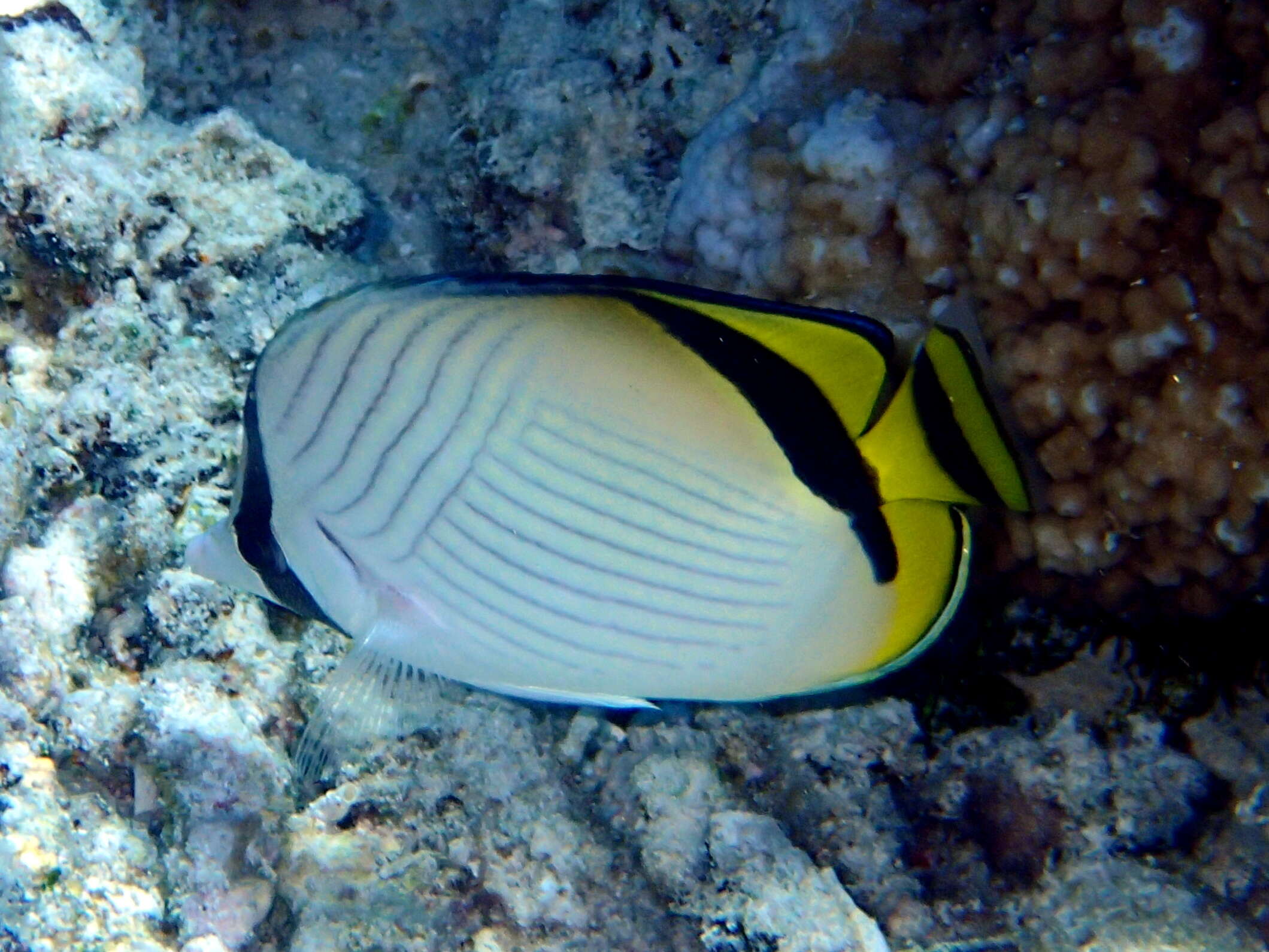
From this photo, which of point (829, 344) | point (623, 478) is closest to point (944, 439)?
point (829, 344)

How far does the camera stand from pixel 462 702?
7.30ft

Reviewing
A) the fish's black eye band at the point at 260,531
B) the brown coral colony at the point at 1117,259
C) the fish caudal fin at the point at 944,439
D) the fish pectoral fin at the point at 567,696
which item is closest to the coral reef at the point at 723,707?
the brown coral colony at the point at 1117,259

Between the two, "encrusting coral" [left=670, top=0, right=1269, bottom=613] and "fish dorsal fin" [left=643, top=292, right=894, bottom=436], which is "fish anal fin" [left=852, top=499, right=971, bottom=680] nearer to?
"fish dorsal fin" [left=643, top=292, right=894, bottom=436]

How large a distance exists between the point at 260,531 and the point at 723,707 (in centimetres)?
121

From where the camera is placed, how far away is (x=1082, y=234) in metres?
2.05

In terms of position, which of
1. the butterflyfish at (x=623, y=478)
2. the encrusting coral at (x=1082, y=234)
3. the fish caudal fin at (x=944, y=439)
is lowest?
the butterflyfish at (x=623, y=478)

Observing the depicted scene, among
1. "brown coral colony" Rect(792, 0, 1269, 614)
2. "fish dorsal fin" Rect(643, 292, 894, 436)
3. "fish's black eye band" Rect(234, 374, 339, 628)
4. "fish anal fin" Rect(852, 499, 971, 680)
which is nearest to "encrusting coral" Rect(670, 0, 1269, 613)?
"brown coral colony" Rect(792, 0, 1269, 614)

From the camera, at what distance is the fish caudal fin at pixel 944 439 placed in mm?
1326

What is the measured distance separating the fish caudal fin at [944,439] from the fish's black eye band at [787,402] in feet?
0.12

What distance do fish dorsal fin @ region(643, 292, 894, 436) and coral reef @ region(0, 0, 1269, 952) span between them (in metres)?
0.97

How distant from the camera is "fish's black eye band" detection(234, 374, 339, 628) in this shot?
1525 millimetres

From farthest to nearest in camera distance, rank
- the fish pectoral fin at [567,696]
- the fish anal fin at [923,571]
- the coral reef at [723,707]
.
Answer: the coral reef at [723,707] < the fish pectoral fin at [567,696] < the fish anal fin at [923,571]

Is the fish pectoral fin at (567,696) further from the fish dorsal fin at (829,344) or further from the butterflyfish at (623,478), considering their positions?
the fish dorsal fin at (829,344)

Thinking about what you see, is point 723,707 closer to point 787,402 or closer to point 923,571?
point 923,571
